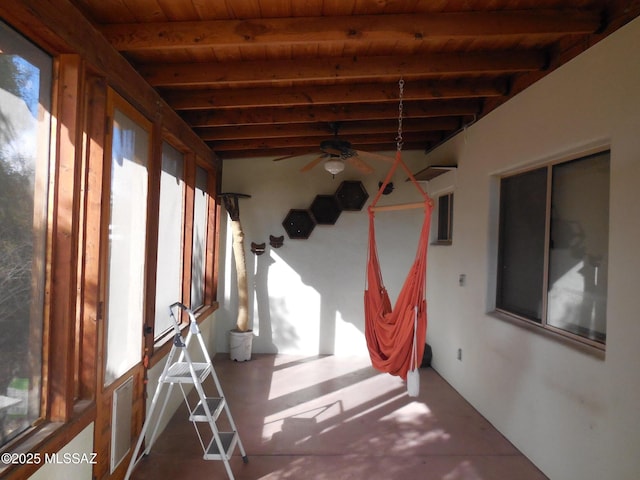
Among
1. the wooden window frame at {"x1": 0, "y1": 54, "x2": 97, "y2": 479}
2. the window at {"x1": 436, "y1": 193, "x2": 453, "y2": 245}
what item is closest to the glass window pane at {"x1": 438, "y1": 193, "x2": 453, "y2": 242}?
the window at {"x1": 436, "y1": 193, "x2": 453, "y2": 245}

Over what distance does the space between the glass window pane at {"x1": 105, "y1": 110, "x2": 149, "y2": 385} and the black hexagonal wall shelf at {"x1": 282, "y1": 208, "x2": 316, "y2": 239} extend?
225 cm

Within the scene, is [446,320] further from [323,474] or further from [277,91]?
[277,91]

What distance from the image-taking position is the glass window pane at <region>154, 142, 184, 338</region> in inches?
113

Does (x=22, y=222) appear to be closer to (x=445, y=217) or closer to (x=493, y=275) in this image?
(x=493, y=275)

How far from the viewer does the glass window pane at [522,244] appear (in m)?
2.49

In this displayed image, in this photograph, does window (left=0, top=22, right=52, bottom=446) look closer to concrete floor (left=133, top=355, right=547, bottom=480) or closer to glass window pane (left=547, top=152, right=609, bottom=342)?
concrete floor (left=133, top=355, right=547, bottom=480)


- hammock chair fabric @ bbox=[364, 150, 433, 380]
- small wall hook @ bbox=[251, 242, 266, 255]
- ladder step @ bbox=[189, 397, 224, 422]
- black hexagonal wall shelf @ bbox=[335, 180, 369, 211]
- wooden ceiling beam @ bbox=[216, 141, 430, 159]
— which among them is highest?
wooden ceiling beam @ bbox=[216, 141, 430, 159]

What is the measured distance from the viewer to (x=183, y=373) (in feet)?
7.13

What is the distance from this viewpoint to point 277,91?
2.84 metres

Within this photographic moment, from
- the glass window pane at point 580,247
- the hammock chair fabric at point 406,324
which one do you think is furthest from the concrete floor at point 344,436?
the glass window pane at point 580,247

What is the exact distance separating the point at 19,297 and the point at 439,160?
3.75 meters

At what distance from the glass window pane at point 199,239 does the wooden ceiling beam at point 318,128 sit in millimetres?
463

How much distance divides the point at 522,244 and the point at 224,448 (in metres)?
2.33

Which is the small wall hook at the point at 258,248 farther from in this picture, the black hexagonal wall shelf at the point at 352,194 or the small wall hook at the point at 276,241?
the black hexagonal wall shelf at the point at 352,194
